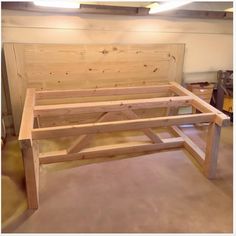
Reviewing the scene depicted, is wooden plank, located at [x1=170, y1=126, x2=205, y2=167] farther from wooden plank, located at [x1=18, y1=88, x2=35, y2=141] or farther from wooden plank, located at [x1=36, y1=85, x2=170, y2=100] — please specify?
wooden plank, located at [x1=18, y1=88, x2=35, y2=141]

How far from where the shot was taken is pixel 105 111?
2.34 m

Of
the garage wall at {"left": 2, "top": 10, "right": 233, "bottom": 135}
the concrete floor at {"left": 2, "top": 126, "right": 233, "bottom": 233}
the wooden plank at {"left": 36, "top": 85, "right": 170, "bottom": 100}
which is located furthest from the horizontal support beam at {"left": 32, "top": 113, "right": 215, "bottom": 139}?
the garage wall at {"left": 2, "top": 10, "right": 233, "bottom": 135}

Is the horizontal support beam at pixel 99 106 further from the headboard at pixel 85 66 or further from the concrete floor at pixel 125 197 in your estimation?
the headboard at pixel 85 66

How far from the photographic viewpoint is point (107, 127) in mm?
1986

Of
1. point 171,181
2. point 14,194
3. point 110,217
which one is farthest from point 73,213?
point 171,181

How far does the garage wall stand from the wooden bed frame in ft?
2.53

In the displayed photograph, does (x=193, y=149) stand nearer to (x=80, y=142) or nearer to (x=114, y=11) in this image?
(x=80, y=142)

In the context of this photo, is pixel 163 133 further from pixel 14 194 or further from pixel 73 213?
pixel 14 194

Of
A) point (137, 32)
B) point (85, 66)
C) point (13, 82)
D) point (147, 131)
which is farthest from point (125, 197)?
point (137, 32)

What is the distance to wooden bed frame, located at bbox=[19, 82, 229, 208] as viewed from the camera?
1.86 meters

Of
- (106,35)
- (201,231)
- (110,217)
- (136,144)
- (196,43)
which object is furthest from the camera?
(196,43)

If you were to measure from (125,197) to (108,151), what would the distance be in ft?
2.14

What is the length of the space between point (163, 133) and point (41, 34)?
1.95 meters

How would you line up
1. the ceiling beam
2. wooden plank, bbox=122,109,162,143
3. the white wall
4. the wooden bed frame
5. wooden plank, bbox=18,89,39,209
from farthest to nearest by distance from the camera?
the white wall < the ceiling beam < wooden plank, bbox=122,109,162,143 < the wooden bed frame < wooden plank, bbox=18,89,39,209
